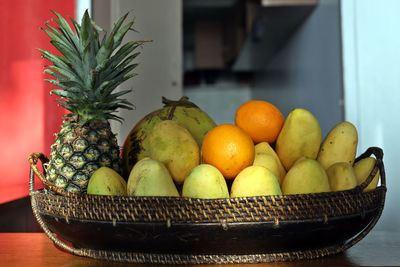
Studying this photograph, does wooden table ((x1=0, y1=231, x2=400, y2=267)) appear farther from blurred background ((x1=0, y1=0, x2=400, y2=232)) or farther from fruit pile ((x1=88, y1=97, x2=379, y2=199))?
blurred background ((x1=0, y1=0, x2=400, y2=232))

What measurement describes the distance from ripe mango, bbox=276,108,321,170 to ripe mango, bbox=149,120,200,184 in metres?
0.18

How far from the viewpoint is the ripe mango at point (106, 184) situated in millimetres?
662

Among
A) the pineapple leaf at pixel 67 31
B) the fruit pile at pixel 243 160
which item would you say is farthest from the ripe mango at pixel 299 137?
the pineapple leaf at pixel 67 31

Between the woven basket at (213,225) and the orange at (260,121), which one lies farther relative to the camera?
the orange at (260,121)

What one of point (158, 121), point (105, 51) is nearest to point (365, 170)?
point (158, 121)

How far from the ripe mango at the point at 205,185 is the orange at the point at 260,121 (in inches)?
8.2

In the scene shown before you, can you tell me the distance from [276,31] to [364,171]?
2.29 meters

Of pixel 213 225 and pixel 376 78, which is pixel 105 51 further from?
pixel 376 78

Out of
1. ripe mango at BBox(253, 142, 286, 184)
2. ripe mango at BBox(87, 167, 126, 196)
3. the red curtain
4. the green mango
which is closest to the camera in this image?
ripe mango at BBox(87, 167, 126, 196)

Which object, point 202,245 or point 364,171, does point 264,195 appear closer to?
point 202,245

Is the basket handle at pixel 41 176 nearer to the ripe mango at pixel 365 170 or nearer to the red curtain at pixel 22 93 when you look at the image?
the ripe mango at pixel 365 170

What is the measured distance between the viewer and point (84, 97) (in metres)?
0.83

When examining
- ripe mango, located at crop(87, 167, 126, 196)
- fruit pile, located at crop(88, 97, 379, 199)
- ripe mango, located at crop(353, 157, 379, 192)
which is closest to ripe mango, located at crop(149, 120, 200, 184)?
fruit pile, located at crop(88, 97, 379, 199)

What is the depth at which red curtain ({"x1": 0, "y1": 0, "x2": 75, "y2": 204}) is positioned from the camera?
1.45 metres
